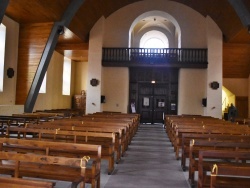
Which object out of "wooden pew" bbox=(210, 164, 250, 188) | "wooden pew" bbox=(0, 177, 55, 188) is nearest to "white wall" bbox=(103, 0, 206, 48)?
"wooden pew" bbox=(210, 164, 250, 188)

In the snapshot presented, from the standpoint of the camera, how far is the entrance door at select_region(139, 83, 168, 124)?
1571 centimetres

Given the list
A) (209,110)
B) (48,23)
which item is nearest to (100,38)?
(48,23)

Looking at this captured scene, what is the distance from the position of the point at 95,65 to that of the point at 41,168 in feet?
38.4

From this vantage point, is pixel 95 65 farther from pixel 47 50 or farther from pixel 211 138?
pixel 211 138

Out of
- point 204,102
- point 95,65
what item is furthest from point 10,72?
point 204,102

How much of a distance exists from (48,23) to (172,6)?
7.45 metres

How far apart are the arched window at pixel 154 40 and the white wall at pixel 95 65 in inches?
287

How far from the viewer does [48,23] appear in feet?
36.3

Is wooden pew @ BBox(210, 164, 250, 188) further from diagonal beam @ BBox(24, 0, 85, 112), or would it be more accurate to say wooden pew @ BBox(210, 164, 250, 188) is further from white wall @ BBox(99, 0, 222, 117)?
white wall @ BBox(99, 0, 222, 117)

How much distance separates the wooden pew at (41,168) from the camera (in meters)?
2.52

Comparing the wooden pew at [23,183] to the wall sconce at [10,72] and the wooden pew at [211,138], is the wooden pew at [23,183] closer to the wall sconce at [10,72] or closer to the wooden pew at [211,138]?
the wooden pew at [211,138]

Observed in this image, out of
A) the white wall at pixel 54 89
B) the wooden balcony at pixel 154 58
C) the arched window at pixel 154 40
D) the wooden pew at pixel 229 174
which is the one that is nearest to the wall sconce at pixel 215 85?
the wooden balcony at pixel 154 58

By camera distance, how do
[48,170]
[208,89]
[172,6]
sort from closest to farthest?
[48,170], [208,89], [172,6]

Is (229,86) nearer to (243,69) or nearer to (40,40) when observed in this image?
(243,69)
